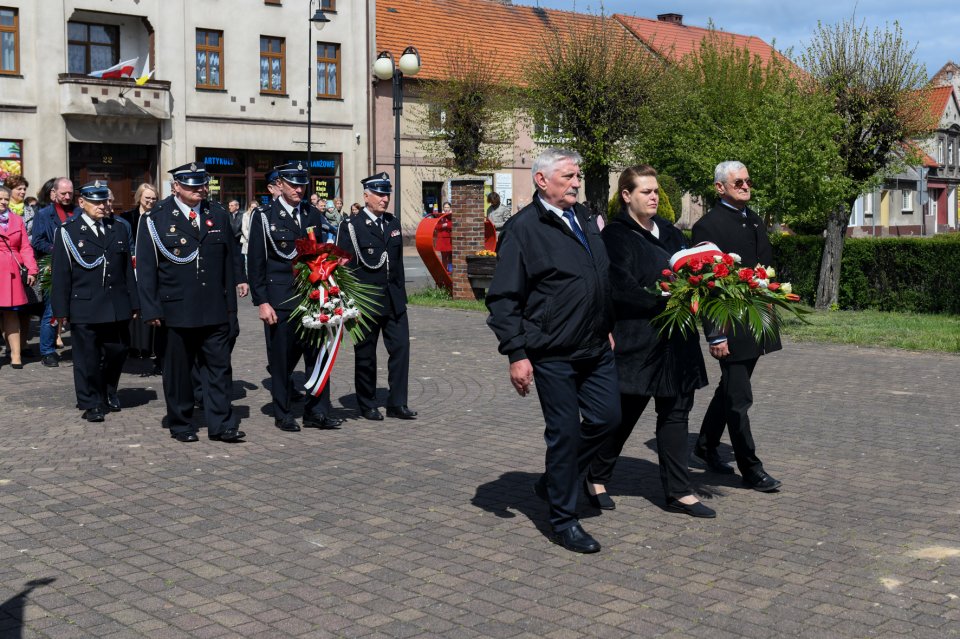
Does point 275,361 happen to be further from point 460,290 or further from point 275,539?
point 460,290

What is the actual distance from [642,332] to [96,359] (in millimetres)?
5340

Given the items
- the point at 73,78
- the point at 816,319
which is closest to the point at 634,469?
the point at 816,319

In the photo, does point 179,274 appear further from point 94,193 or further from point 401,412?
point 401,412

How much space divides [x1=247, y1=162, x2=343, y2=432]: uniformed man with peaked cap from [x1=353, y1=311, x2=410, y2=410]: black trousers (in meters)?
0.43

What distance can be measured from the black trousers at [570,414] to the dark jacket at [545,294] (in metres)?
0.09

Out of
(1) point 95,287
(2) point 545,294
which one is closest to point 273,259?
(1) point 95,287

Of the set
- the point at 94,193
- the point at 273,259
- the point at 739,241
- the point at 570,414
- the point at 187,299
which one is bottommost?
the point at 570,414

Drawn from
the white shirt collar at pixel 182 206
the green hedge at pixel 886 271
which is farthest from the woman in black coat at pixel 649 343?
the green hedge at pixel 886 271

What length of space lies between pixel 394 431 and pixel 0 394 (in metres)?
4.26

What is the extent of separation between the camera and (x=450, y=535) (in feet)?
19.3

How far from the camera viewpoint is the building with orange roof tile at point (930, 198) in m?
65.2

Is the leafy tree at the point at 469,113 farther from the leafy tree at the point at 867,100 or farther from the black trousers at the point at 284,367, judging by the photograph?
the black trousers at the point at 284,367

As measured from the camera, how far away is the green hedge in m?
17.7

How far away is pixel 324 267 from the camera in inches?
351
